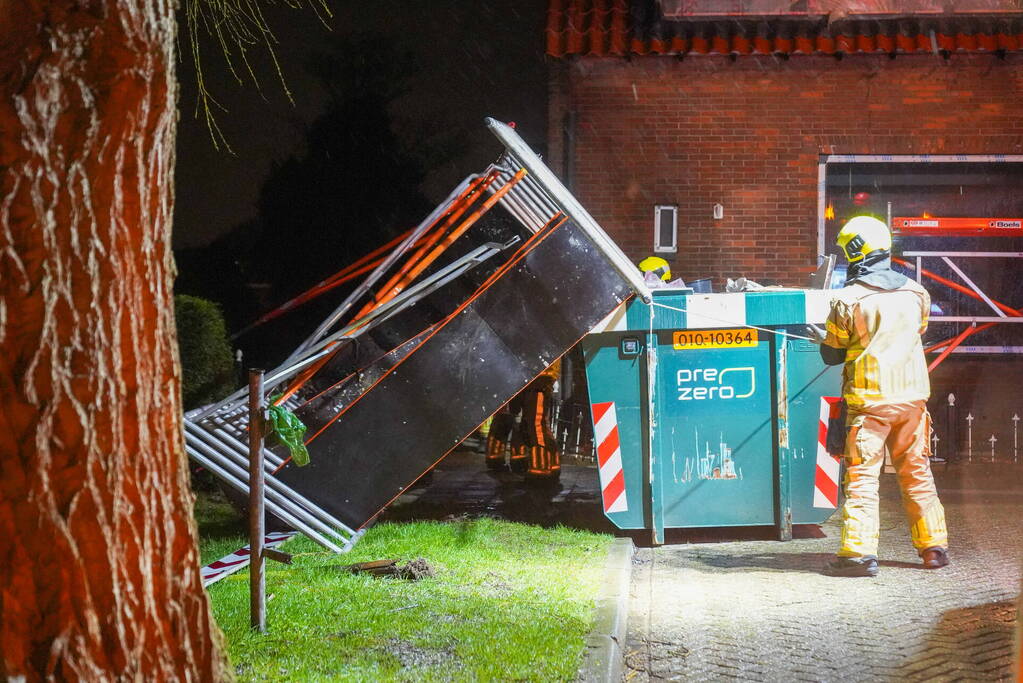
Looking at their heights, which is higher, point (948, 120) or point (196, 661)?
point (948, 120)

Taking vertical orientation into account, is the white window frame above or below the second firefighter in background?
above

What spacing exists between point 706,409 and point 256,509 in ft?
11.0

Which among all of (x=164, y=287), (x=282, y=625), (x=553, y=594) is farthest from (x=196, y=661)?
(x=553, y=594)

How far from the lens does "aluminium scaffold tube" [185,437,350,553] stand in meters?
6.28

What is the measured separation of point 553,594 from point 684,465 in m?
1.91

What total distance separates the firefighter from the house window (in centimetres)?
499

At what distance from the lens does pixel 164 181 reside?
289cm

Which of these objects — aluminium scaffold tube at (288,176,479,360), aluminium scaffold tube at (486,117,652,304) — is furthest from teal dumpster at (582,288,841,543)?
aluminium scaffold tube at (288,176,479,360)

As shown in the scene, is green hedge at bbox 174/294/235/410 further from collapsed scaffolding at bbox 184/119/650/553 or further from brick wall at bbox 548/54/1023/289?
brick wall at bbox 548/54/1023/289

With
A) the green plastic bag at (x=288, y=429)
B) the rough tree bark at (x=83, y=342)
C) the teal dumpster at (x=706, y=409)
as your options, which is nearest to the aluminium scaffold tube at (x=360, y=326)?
the green plastic bag at (x=288, y=429)

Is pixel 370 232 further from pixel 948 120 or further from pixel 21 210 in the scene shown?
pixel 21 210

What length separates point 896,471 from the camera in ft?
20.6

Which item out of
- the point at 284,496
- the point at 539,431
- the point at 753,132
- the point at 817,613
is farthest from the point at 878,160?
the point at 284,496

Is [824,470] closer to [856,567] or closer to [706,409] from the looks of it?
[706,409]
